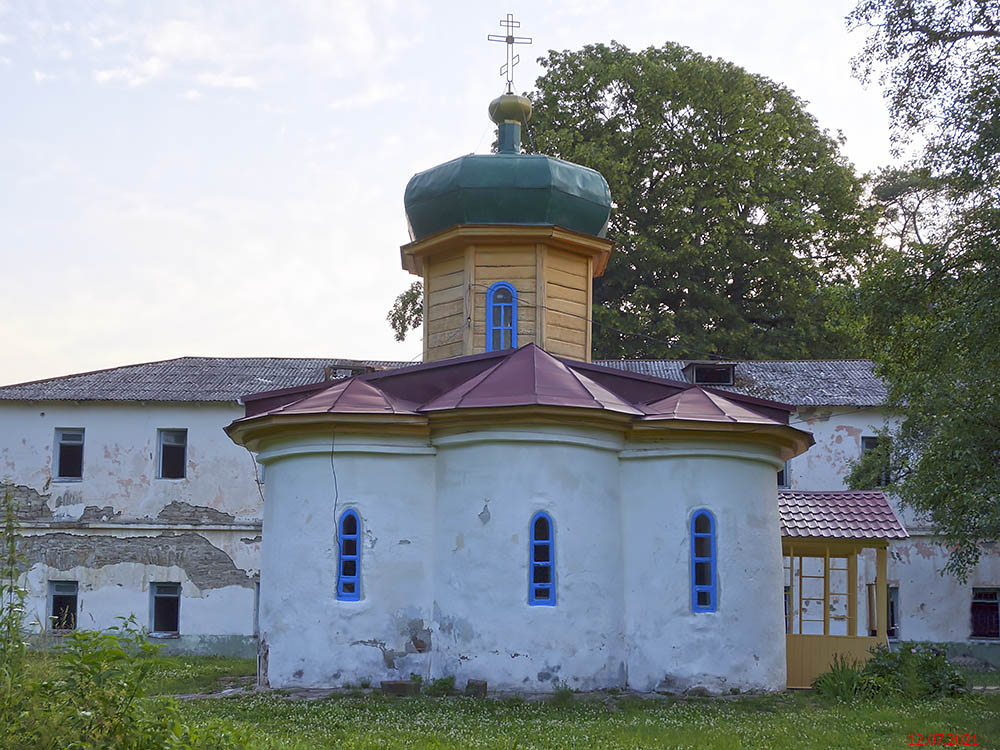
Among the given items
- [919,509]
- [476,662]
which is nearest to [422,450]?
[476,662]

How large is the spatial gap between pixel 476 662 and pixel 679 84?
A: 21894 mm

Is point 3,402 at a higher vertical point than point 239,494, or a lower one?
higher

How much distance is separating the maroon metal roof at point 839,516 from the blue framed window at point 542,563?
4.19 meters

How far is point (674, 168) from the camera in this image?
105ft

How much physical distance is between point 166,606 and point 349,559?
1128 centimetres

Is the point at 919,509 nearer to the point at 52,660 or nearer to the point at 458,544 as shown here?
the point at 458,544

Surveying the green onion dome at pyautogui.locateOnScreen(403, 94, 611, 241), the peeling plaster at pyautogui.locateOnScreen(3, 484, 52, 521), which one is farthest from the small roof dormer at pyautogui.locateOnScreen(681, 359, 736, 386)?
the peeling plaster at pyautogui.locateOnScreen(3, 484, 52, 521)

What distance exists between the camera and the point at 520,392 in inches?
551

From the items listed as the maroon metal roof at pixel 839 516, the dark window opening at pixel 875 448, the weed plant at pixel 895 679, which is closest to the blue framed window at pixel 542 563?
the weed plant at pixel 895 679

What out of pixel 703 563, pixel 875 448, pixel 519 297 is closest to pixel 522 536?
pixel 703 563

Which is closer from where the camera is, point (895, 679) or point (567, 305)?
point (895, 679)

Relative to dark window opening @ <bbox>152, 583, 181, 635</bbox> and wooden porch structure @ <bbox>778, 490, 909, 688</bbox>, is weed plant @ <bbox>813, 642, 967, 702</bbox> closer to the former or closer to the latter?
wooden porch structure @ <bbox>778, 490, 909, 688</bbox>

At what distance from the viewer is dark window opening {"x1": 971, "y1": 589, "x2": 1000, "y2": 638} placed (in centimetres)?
2386

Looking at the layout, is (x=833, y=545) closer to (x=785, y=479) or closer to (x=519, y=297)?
(x=519, y=297)
